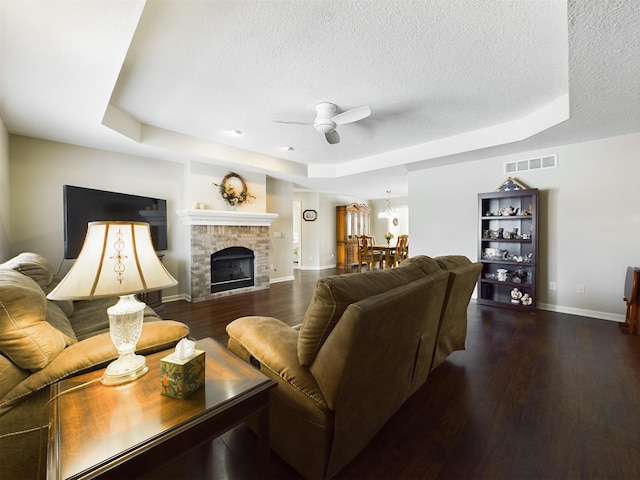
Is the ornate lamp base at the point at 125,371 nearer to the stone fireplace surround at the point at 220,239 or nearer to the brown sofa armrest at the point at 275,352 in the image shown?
the brown sofa armrest at the point at 275,352

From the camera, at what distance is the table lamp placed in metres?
0.97

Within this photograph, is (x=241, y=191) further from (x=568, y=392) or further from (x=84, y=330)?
(x=568, y=392)

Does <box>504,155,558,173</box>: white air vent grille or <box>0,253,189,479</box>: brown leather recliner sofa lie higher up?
<box>504,155,558,173</box>: white air vent grille

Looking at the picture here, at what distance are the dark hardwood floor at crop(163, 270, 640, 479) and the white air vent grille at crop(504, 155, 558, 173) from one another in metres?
2.28

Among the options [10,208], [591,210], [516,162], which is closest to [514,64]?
[516,162]

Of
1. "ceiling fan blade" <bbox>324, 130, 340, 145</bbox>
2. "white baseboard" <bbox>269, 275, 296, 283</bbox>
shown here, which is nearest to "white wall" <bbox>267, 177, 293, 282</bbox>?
"white baseboard" <bbox>269, 275, 296, 283</bbox>

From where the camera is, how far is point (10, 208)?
10.8ft

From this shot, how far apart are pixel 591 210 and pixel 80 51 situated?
5.51m

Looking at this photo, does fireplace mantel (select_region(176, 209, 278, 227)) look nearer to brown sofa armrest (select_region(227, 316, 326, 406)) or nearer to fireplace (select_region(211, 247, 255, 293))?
fireplace (select_region(211, 247, 255, 293))

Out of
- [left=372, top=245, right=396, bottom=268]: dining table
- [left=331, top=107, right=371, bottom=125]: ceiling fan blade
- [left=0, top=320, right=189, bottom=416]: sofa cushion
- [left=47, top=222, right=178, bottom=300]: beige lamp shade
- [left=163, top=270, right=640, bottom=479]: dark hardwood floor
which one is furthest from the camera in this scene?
[left=372, top=245, right=396, bottom=268]: dining table

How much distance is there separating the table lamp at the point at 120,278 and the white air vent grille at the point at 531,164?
189 inches

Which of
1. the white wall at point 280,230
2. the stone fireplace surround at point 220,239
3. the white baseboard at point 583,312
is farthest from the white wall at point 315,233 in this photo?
the white baseboard at point 583,312

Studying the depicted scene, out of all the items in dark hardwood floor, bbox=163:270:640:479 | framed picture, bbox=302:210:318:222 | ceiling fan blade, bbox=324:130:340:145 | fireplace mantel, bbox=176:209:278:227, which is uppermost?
ceiling fan blade, bbox=324:130:340:145

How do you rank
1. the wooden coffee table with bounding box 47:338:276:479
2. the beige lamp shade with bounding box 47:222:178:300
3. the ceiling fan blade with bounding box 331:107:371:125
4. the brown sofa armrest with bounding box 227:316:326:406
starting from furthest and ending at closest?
the ceiling fan blade with bounding box 331:107:371:125 → the brown sofa armrest with bounding box 227:316:326:406 → the beige lamp shade with bounding box 47:222:178:300 → the wooden coffee table with bounding box 47:338:276:479
